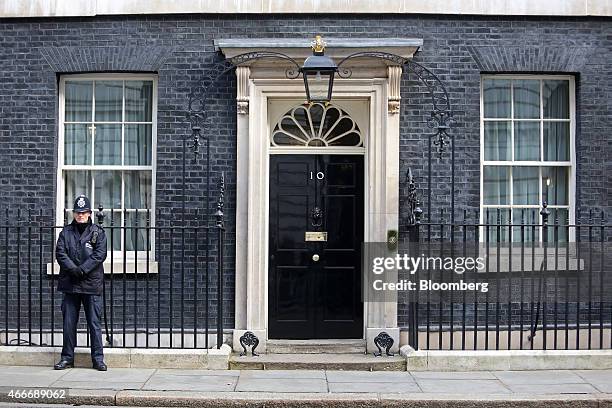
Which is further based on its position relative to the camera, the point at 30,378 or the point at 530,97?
the point at 530,97

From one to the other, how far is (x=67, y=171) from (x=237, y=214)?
2.38 metres

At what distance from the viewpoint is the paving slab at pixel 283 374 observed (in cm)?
935

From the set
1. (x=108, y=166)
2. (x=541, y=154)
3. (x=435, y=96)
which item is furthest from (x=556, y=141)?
(x=108, y=166)

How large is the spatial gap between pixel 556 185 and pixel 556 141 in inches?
22.7

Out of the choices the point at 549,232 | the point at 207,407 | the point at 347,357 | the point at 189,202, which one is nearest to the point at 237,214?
the point at 189,202

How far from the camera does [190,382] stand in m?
8.88

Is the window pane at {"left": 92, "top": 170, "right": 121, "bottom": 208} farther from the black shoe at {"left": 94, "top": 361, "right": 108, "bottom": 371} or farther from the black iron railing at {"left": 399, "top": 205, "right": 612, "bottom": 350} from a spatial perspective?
the black iron railing at {"left": 399, "top": 205, "right": 612, "bottom": 350}

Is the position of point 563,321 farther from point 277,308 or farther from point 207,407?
point 207,407

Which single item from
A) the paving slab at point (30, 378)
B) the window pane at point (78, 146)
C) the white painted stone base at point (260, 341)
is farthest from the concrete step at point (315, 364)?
the window pane at point (78, 146)

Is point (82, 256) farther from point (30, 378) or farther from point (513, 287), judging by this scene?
point (513, 287)

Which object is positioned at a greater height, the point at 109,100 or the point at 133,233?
the point at 109,100

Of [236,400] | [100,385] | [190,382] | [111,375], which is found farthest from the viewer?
[111,375]

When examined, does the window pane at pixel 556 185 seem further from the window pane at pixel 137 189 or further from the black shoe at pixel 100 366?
the black shoe at pixel 100 366

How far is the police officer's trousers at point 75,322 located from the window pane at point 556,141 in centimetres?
600
